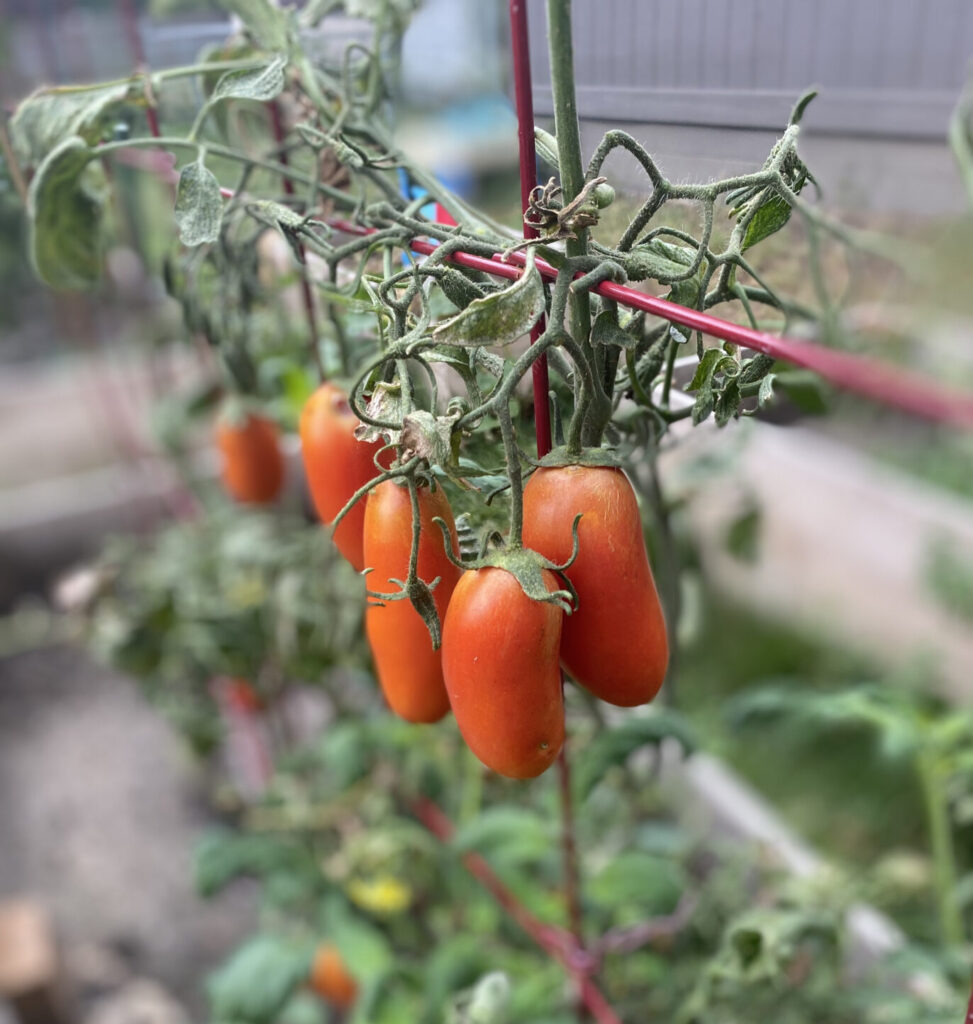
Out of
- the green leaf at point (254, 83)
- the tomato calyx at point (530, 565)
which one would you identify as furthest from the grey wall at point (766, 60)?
the tomato calyx at point (530, 565)

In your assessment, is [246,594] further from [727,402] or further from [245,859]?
[727,402]

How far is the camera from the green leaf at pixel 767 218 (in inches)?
16.5

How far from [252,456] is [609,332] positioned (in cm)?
75

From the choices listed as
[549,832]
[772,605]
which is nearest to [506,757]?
[549,832]

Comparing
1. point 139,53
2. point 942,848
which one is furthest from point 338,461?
point 942,848

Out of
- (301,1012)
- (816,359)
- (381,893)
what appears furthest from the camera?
(301,1012)

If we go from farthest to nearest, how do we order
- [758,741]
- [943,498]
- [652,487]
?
[943,498]
[758,741]
[652,487]

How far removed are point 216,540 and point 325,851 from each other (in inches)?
20.6

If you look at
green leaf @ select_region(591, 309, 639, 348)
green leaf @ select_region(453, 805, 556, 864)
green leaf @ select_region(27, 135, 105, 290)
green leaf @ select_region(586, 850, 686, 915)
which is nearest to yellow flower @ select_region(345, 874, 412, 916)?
green leaf @ select_region(453, 805, 556, 864)

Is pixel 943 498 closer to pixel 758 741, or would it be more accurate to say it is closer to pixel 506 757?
pixel 758 741

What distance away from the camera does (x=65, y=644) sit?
82.4 inches

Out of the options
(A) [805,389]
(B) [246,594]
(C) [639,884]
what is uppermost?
(A) [805,389]

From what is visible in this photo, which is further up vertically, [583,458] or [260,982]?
[583,458]

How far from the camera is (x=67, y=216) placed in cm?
67
